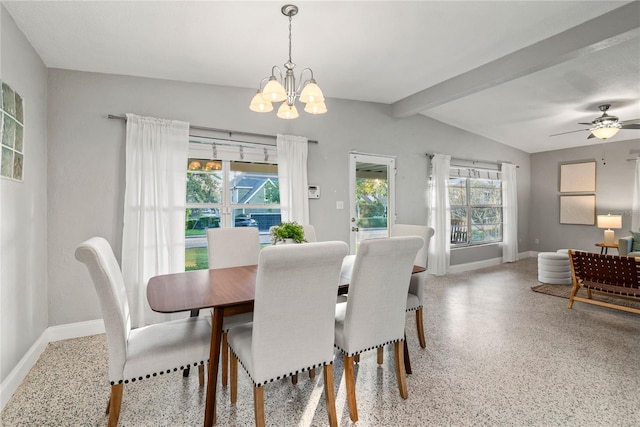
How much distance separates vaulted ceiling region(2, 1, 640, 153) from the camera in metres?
2.25

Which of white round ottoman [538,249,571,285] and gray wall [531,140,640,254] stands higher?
gray wall [531,140,640,254]

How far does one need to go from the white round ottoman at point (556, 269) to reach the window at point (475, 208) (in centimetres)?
141

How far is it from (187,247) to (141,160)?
101 centimetres

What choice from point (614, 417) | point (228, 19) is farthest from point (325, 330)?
point (228, 19)

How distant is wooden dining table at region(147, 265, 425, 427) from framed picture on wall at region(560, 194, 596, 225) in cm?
684

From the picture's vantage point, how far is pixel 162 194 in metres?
3.17

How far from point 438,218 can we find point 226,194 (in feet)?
11.5

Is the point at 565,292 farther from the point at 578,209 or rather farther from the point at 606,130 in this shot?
the point at 578,209

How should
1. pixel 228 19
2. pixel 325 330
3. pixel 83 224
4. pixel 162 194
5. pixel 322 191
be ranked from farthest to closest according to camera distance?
pixel 322 191, pixel 162 194, pixel 83 224, pixel 228 19, pixel 325 330

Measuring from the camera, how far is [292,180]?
3830mm

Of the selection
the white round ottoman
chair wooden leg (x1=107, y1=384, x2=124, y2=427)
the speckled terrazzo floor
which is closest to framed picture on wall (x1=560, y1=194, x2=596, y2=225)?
the white round ottoman

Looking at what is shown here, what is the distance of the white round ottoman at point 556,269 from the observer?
4688 mm

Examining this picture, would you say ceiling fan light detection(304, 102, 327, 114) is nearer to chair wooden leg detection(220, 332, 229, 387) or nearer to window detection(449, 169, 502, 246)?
chair wooden leg detection(220, 332, 229, 387)

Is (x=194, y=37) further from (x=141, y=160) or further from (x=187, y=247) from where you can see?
(x=187, y=247)
